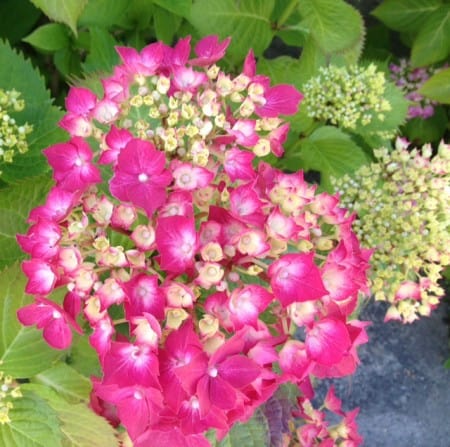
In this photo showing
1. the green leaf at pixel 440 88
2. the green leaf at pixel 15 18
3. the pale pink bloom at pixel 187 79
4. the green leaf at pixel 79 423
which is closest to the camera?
the pale pink bloom at pixel 187 79

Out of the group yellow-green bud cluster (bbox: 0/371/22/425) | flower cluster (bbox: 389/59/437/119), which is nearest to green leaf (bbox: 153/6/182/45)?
flower cluster (bbox: 389/59/437/119)

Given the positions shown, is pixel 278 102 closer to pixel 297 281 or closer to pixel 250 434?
pixel 297 281

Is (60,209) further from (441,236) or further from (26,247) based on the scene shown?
(441,236)

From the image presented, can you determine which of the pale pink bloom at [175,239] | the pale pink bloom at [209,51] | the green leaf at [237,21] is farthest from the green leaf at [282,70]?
Result: the pale pink bloom at [175,239]

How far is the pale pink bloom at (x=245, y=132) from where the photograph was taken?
709 mm

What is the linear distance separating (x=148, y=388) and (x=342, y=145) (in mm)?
681

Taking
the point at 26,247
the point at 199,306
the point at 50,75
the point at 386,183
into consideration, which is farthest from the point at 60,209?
the point at 50,75

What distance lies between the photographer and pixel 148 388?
63 cm

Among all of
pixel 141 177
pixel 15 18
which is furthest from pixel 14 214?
pixel 15 18

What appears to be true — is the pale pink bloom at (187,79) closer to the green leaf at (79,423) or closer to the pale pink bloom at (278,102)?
the pale pink bloom at (278,102)

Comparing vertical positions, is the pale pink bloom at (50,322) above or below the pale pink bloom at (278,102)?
below

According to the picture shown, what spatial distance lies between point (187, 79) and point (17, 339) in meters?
0.41

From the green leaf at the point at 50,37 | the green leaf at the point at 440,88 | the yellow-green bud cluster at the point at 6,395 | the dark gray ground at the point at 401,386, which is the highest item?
the green leaf at the point at 50,37

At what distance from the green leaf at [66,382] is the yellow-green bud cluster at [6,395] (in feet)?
0.22
